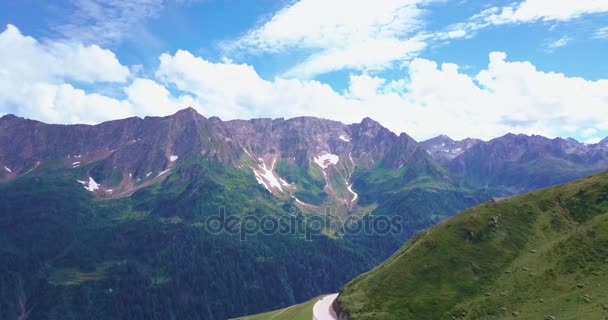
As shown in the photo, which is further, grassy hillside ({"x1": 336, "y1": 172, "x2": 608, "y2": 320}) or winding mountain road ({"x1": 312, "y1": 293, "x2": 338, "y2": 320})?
winding mountain road ({"x1": 312, "y1": 293, "x2": 338, "y2": 320})

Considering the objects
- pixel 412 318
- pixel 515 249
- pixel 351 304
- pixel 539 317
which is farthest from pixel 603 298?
pixel 351 304

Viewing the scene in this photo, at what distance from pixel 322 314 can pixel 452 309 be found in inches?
1637

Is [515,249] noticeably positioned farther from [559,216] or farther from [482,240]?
[559,216]

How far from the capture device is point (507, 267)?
118750mm

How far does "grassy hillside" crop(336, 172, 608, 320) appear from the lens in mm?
102750

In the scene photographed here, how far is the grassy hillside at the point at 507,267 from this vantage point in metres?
103

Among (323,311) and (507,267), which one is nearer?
(507,267)

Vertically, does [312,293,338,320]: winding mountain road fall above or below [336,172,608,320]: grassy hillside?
below

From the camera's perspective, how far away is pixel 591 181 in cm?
14288

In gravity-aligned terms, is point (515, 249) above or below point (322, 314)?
above

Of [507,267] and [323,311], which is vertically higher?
[507,267]

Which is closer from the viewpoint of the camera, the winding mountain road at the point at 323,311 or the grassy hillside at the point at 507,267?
the grassy hillside at the point at 507,267

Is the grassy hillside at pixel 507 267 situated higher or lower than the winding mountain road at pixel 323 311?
higher

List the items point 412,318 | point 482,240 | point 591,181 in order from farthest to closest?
point 591,181 → point 482,240 → point 412,318
